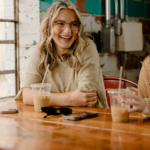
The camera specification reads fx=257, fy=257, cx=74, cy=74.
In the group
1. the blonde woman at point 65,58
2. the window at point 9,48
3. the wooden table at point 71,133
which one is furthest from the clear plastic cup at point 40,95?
the window at point 9,48

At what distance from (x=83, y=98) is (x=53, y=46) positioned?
743 mm

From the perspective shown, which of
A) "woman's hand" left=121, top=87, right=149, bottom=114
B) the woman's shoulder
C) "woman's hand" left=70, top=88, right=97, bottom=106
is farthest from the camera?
the woman's shoulder

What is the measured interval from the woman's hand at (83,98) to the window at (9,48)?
119 centimetres

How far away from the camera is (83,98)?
→ 1786 mm

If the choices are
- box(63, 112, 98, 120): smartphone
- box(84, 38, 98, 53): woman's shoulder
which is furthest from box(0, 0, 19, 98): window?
box(63, 112, 98, 120): smartphone

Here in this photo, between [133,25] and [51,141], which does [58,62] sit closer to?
[51,141]

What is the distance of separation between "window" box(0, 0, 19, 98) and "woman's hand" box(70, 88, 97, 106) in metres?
1.19

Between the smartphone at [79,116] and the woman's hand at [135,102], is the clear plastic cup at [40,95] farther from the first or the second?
the woman's hand at [135,102]

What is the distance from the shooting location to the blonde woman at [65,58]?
2.07 metres

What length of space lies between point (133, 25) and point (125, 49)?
14.3 inches

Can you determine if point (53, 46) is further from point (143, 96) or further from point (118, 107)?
point (118, 107)

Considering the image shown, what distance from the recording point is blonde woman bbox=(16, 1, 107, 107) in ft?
6.80

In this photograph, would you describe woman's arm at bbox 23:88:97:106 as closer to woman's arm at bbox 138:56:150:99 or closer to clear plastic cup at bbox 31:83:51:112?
clear plastic cup at bbox 31:83:51:112

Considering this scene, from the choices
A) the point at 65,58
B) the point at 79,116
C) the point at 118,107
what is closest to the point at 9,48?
the point at 65,58
